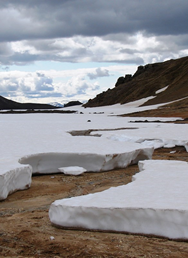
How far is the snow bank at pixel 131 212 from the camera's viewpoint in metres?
4.73

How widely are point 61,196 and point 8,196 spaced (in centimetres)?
103

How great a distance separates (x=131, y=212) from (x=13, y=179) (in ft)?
11.2

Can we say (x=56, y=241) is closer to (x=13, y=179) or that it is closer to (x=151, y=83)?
(x=13, y=179)

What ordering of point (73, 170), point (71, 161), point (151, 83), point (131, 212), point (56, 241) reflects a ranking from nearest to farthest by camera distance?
point (56, 241), point (131, 212), point (73, 170), point (71, 161), point (151, 83)

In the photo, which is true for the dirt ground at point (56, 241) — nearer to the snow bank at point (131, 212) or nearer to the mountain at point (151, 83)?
the snow bank at point (131, 212)

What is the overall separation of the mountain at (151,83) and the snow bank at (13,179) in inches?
2141

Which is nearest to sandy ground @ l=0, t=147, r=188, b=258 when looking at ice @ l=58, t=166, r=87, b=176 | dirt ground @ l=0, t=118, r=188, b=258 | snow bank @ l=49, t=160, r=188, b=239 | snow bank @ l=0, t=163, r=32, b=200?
dirt ground @ l=0, t=118, r=188, b=258

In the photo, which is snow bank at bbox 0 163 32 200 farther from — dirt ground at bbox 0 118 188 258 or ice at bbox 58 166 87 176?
ice at bbox 58 166 87 176

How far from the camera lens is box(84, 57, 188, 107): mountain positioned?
69.6 metres

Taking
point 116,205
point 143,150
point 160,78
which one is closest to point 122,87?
point 160,78

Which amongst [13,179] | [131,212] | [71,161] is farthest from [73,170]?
[131,212]

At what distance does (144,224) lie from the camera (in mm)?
4824

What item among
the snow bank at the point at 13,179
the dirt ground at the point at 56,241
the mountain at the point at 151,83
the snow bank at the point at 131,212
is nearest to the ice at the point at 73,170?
the snow bank at the point at 13,179

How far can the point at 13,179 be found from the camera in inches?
297
